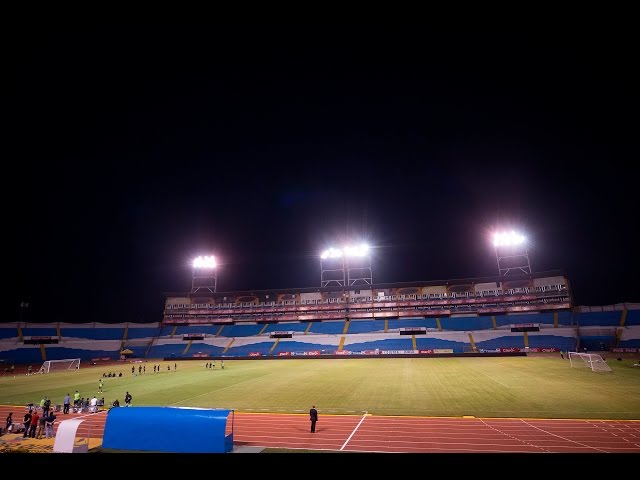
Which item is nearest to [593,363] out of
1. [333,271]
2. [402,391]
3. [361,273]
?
[402,391]

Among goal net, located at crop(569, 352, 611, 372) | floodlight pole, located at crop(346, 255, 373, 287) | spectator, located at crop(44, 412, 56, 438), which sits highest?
floodlight pole, located at crop(346, 255, 373, 287)

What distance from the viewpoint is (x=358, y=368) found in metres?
45.0

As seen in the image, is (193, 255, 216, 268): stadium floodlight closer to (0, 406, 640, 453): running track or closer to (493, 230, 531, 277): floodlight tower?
(493, 230, 531, 277): floodlight tower

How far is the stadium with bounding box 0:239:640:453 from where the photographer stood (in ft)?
51.2

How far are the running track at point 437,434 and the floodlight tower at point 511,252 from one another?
178ft

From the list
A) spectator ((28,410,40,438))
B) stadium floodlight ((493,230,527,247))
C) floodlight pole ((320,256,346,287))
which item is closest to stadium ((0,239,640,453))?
stadium floodlight ((493,230,527,247))

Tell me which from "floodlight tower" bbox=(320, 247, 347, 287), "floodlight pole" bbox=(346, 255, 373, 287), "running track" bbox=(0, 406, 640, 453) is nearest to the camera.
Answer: "running track" bbox=(0, 406, 640, 453)

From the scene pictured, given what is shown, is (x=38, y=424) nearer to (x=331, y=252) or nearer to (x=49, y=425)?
(x=49, y=425)

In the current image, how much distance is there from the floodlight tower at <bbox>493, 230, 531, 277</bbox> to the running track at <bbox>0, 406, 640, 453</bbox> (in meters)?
54.3

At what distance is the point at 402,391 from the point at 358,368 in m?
18.4

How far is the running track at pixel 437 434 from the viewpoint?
563 inches

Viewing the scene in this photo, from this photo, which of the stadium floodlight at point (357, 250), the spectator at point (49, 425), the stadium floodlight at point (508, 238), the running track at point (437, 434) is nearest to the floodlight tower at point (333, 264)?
the stadium floodlight at point (357, 250)
